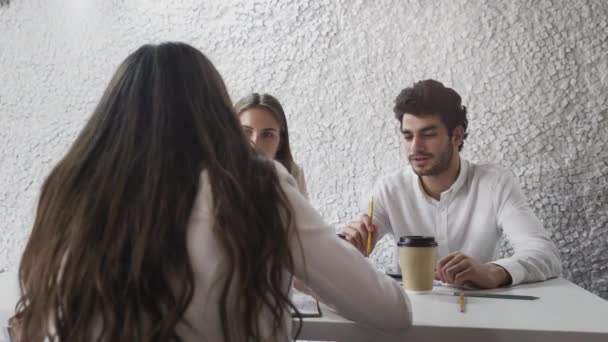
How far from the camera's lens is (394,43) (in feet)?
7.74

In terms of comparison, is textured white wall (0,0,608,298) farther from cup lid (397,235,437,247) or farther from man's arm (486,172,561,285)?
cup lid (397,235,437,247)

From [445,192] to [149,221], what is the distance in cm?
130

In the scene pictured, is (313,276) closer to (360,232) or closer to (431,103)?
(360,232)

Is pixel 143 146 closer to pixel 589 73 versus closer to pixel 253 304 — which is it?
pixel 253 304

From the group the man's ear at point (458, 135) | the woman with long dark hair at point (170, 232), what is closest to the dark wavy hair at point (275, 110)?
the man's ear at point (458, 135)

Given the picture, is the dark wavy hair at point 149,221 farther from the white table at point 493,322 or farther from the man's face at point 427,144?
the man's face at point 427,144

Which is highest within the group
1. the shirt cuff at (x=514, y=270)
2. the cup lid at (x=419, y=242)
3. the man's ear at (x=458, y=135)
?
the man's ear at (x=458, y=135)

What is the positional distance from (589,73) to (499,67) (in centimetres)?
28

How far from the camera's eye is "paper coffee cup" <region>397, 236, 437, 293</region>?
1.21 metres

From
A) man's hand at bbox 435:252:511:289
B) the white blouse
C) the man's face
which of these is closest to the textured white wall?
the man's face

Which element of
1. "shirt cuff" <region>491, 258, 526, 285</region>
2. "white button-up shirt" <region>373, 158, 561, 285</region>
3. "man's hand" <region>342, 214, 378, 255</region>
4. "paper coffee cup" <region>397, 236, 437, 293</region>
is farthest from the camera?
"white button-up shirt" <region>373, 158, 561, 285</region>

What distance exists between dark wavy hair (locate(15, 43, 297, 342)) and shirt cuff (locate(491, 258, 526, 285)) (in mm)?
653

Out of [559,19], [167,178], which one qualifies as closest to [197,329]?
[167,178]

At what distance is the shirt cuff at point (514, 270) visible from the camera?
1.31 metres
